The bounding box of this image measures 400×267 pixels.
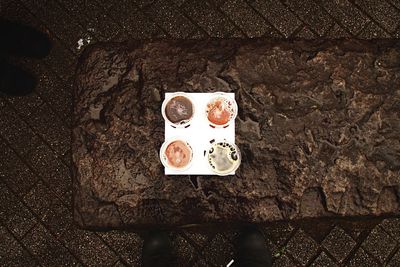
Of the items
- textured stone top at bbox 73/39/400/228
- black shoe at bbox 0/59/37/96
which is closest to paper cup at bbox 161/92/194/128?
textured stone top at bbox 73/39/400/228

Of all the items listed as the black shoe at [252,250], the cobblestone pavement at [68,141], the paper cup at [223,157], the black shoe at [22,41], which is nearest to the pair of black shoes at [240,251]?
the black shoe at [252,250]

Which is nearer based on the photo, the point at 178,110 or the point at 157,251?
the point at 178,110

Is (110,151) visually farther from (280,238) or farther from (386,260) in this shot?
(386,260)

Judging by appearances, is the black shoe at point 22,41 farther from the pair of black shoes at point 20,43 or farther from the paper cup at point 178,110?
the paper cup at point 178,110

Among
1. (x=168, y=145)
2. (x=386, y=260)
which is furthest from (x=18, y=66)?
(x=386, y=260)

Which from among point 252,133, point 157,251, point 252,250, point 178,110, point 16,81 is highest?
point 16,81

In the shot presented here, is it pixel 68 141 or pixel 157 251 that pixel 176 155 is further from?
pixel 68 141

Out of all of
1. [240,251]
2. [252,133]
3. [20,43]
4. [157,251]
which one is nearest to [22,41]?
[20,43]
